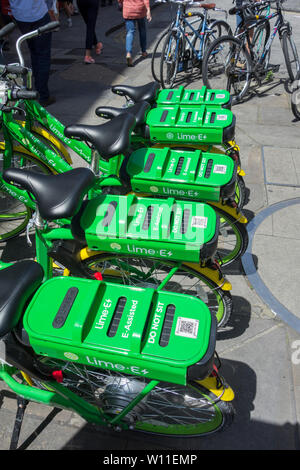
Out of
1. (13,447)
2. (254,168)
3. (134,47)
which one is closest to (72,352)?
(13,447)

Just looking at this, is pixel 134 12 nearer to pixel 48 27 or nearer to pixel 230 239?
pixel 48 27

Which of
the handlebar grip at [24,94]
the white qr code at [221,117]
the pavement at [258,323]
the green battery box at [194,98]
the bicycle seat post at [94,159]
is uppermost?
the handlebar grip at [24,94]

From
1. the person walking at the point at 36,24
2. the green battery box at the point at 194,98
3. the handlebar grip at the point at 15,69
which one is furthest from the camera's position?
the person walking at the point at 36,24

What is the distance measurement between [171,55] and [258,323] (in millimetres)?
5523

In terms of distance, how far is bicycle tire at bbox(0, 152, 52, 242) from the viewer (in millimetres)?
3751

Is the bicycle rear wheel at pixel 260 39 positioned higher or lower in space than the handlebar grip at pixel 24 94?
lower

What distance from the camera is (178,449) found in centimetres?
238

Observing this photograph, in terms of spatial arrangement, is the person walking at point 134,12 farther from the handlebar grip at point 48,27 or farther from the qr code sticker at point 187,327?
the qr code sticker at point 187,327

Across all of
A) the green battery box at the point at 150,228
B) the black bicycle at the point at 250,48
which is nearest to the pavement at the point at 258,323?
the black bicycle at the point at 250,48

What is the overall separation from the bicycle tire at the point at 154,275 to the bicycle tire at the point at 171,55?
488 cm

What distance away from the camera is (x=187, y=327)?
1.82m

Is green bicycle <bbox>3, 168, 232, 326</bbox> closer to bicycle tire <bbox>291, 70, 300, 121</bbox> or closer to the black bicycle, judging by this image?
bicycle tire <bbox>291, 70, 300, 121</bbox>

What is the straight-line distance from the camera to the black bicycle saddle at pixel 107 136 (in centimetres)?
280

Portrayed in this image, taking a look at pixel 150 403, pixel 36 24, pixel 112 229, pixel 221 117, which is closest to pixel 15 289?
pixel 112 229
